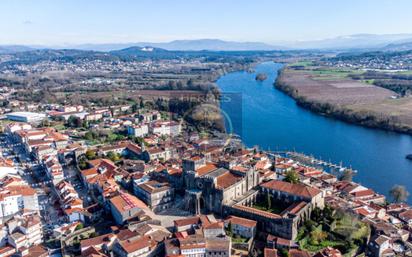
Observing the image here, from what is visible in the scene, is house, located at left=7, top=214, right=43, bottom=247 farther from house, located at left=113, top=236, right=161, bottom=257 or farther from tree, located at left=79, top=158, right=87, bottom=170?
tree, located at left=79, top=158, right=87, bottom=170

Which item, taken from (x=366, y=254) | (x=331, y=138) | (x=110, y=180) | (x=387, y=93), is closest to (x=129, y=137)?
(x=110, y=180)

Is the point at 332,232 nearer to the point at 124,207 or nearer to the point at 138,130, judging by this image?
the point at 124,207

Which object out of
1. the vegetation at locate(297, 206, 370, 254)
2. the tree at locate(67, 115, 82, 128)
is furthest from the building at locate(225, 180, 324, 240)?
the tree at locate(67, 115, 82, 128)

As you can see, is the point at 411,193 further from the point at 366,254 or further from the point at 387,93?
the point at 387,93

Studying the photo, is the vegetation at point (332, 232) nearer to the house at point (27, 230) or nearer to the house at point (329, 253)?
the house at point (329, 253)

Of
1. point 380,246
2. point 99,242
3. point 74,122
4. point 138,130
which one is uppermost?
point 138,130

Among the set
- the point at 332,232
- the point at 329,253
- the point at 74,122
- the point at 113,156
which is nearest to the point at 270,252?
the point at 329,253
